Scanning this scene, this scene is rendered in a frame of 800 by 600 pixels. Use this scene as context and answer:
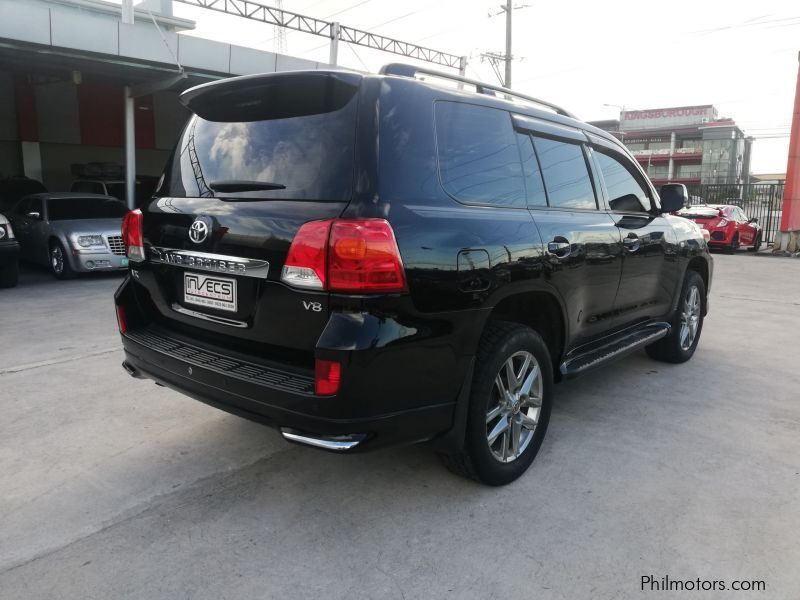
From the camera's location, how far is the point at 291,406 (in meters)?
2.35

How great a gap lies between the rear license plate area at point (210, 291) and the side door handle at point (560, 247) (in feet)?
5.20

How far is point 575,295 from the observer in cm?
343

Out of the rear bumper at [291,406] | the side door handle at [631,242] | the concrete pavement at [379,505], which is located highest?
the side door handle at [631,242]

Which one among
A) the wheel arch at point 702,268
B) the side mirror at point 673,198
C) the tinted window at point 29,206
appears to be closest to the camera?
the side mirror at point 673,198

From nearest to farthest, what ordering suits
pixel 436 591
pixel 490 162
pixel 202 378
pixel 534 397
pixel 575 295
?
1. pixel 436 591
2. pixel 202 378
3. pixel 490 162
4. pixel 534 397
5. pixel 575 295

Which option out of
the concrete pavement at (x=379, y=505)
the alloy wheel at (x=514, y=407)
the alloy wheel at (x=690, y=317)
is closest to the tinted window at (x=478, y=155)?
the alloy wheel at (x=514, y=407)

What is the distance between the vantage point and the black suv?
2320 millimetres

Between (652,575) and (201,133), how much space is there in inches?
111

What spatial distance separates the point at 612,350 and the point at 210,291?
8.30 feet

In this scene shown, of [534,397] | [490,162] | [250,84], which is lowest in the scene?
[534,397]

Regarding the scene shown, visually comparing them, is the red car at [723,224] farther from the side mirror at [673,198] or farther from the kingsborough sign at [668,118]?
the kingsborough sign at [668,118]

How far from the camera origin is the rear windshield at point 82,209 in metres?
10.2

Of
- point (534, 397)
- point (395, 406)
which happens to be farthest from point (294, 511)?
point (534, 397)

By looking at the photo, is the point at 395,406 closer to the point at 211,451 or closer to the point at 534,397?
the point at 534,397
